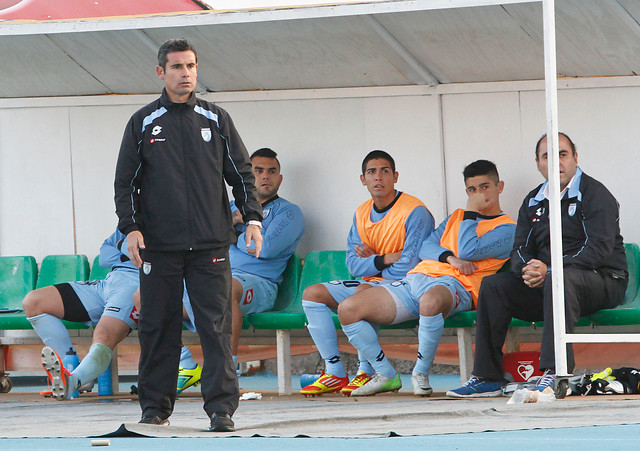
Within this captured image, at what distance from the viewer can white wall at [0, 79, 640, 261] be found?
6.66 meters

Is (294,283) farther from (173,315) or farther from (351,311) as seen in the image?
(173,315)

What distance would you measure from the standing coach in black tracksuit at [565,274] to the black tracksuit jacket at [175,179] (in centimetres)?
176

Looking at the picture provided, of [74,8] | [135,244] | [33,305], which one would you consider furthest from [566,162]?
[74,8]

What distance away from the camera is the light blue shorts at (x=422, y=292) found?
5.98 metres

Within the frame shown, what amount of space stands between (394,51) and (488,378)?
2.26m

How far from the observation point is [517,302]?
224 inches

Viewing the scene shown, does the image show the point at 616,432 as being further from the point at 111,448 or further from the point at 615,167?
the point at 615,167

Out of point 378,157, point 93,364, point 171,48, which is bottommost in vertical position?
point 93,364

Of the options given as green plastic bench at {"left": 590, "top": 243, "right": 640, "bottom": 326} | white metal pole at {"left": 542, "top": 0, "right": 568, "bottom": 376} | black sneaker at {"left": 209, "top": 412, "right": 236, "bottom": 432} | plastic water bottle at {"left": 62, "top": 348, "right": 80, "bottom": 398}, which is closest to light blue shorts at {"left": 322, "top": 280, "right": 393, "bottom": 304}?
green plastic bench at {"left": 590, "top": 243, "right": 640, "bottom": 326}

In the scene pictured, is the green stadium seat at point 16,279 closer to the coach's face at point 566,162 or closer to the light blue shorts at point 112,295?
the light blue shorts at point 112,295

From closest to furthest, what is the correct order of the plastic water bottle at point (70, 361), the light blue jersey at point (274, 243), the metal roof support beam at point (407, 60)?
1. the metal roof support beam at point (407, 60)
2. the plastic water bottle at point (70, 361)
3. the light blue jersey at point (274, 243)

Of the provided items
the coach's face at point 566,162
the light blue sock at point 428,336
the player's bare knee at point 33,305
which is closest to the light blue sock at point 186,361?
the player's bare knee at point 33,305

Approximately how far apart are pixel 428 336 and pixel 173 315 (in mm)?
1880

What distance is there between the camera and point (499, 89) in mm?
6867
